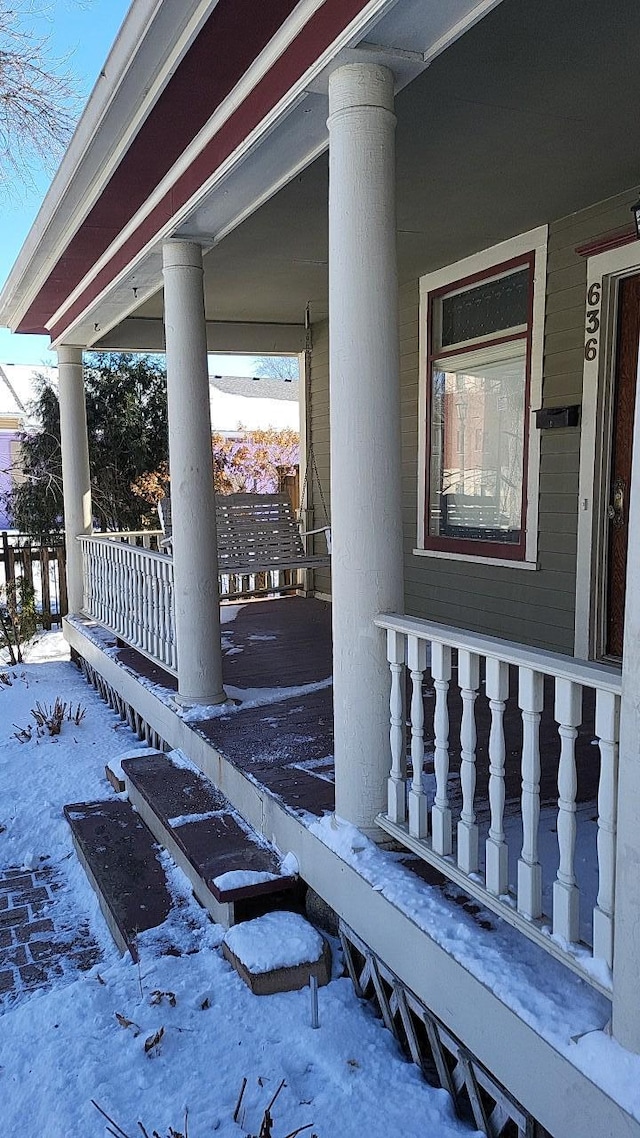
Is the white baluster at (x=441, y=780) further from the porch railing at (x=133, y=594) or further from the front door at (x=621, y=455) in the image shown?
the porch railing at (x=133, y=594)

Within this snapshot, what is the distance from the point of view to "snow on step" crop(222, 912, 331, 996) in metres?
2.42

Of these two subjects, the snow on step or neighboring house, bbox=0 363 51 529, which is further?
neighboring house, bbox=0 363 51 529

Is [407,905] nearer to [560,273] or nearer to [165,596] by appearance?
[165,596]

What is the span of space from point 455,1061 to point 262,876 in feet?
2.71

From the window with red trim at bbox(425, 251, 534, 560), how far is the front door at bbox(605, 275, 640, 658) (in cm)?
64

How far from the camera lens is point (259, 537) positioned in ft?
21.0

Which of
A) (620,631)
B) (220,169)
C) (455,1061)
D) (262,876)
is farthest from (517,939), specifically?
(220,169)

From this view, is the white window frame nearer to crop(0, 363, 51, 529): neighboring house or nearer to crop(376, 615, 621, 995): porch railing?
crop(376, 615, 621, 995): porch railing

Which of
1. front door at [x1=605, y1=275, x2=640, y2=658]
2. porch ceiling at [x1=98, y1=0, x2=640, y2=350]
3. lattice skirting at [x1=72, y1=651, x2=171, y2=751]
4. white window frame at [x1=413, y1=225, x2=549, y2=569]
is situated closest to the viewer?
porch ceiling at [x1=98, y1=0, x2=640, y2=350]

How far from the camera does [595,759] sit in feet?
10.4

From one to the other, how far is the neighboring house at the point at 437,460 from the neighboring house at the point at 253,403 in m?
16.5

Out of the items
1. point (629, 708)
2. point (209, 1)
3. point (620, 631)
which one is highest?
point (209, 1)

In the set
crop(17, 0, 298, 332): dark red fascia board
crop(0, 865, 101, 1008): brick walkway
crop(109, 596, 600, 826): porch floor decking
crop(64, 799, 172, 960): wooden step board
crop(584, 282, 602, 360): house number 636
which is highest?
crop(17, 0, 298, 332): dark red fascia board

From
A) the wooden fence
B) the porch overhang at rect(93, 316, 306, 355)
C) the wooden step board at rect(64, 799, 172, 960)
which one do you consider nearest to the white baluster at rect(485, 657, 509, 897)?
the wooden step board at rect(64, 799, 172, 960)
